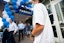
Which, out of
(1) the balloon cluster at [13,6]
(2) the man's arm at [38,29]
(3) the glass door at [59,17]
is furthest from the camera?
(1) the balloon cluster at [13,6]

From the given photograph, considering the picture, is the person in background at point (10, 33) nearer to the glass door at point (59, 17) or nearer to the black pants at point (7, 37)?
the black pants at point (7, 37)

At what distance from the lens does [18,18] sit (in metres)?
4.55

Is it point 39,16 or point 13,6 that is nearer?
point 39,16

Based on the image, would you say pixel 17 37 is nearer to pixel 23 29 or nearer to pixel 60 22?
pixel 23 29

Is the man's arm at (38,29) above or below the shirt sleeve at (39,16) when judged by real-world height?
below

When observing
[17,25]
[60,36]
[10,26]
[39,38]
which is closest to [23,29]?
[17,25]

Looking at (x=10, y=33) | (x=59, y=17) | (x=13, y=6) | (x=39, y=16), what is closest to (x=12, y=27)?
(x=10, y=33)

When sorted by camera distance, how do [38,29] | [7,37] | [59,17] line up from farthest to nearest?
[7,37] → [59,17] → [38,29]

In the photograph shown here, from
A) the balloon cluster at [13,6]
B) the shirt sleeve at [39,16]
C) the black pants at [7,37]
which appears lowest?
the black pants at [7,37]

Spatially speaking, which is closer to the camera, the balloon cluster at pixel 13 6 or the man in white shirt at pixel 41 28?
the man in white shirt at pixel 41 28

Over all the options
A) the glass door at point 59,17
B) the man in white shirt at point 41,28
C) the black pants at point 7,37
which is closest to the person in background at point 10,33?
the black pants at point 7,37

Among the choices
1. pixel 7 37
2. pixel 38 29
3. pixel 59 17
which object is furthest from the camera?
pixel 7 37

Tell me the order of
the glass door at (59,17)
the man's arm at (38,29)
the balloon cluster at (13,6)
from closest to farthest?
the man's arm at (38,29) < the glass door at (59,17) < the balloon cluster at (13,6)

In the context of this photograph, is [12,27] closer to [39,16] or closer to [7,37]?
[7,37]
